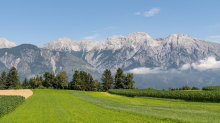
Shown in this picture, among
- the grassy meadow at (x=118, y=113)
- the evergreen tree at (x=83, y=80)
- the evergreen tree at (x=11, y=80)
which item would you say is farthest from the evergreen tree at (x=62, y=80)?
the grassy meadow at (x=118, y=113)

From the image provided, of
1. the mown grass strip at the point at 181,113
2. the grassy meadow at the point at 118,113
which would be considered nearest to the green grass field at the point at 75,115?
the grassy meadow at the point at 118,113

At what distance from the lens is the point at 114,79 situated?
13125cm

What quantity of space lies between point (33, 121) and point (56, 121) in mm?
3986

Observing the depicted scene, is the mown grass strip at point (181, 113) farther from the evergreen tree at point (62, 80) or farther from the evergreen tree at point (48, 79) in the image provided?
the evergreen tree at point (48, 79)

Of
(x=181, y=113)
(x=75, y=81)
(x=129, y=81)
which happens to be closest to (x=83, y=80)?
(x=75, y=81)

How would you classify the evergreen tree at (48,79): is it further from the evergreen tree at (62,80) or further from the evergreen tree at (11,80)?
the evergreen tree at (11,80)

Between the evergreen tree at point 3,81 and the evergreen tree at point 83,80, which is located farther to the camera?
the evergreen tree at point 83,80

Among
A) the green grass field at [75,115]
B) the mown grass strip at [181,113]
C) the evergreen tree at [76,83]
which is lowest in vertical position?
the green grass field at [75,115]

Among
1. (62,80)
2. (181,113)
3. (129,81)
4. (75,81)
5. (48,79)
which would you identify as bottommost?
(181,113)

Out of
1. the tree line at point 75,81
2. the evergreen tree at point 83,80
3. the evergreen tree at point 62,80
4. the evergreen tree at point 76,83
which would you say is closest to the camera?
the evergreen tree at point 76,83

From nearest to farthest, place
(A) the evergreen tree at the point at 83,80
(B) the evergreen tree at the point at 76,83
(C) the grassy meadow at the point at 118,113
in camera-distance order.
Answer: (C) the grassy meadow at the point at 118,113 < (B) the evergreen tree at the point at 76,83 < (A) the evergreen tree at the point at 83,80

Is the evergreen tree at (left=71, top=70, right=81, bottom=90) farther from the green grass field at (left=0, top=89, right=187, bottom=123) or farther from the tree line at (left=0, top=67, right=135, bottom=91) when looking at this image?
the green grass field at (left=0, top=89, right=187, bottom=123)

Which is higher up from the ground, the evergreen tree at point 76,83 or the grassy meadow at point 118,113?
the evergreen tree at point 76,83

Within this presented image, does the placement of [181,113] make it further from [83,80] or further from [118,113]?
[83,80]
